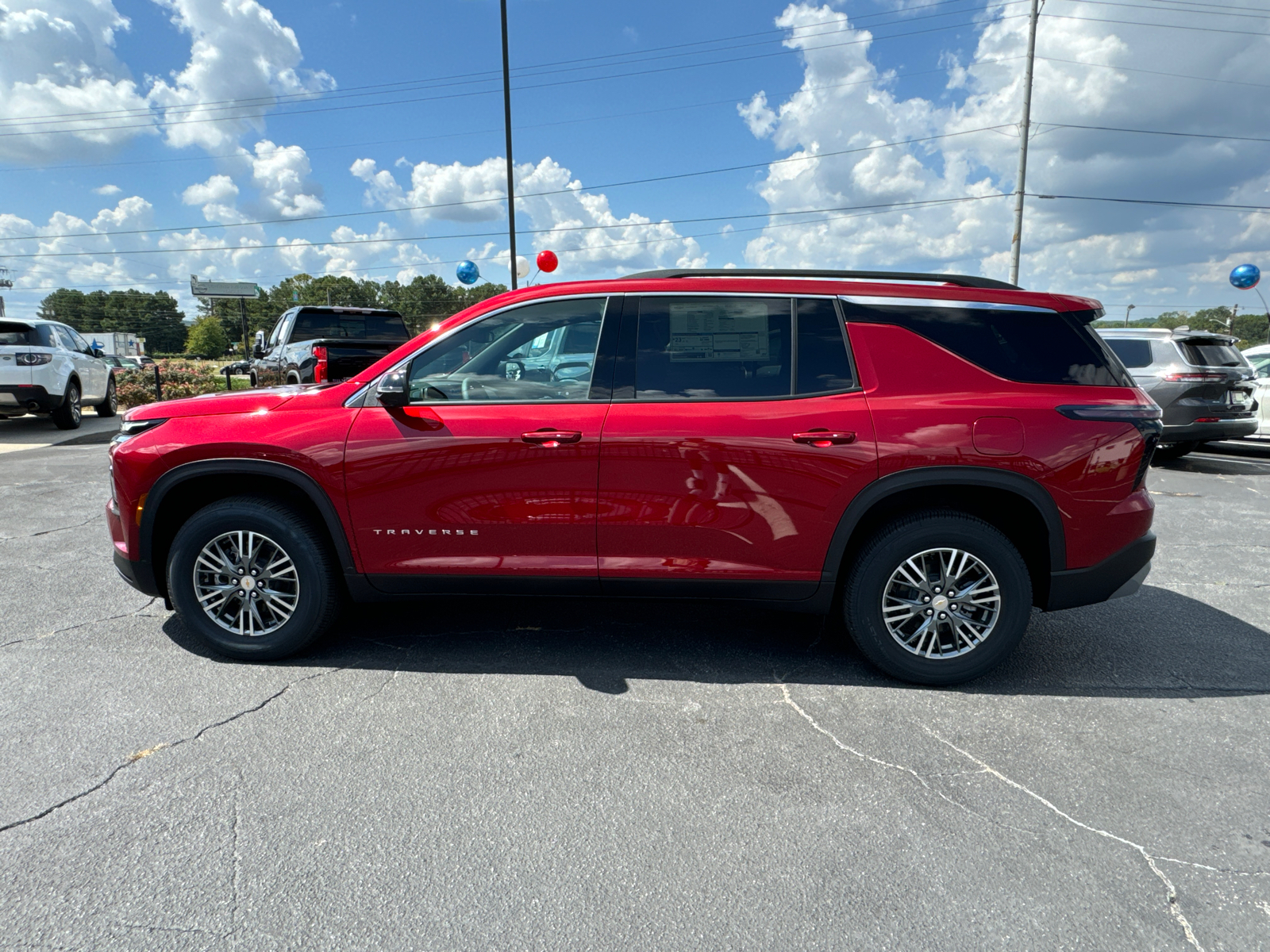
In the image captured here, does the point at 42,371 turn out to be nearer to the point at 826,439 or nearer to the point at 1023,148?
the point at 826,439

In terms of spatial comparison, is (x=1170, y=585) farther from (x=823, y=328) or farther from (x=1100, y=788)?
(x=823, y=328)

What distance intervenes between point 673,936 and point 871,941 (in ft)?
1.69

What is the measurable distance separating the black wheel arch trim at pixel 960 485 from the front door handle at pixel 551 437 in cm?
125

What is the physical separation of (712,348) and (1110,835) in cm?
237

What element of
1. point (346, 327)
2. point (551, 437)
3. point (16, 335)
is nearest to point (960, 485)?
point (551, 437)

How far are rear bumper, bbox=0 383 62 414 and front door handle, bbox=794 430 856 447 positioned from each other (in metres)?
13.1

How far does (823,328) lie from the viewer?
3602 millimetres

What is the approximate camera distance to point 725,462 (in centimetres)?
347

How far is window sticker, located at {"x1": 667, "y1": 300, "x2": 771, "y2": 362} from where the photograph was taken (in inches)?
142

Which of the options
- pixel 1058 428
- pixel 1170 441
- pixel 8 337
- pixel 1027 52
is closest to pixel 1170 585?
pixel 1058 428

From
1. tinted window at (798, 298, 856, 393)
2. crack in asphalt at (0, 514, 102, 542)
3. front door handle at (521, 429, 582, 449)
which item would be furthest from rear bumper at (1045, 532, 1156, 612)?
crack in asphalt at (0, 514, 102, 542)

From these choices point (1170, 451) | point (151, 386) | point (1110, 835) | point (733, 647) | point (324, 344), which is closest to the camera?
point (1110, 835)

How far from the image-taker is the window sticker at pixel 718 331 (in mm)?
3613

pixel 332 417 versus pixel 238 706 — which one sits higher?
pixel 332 417
